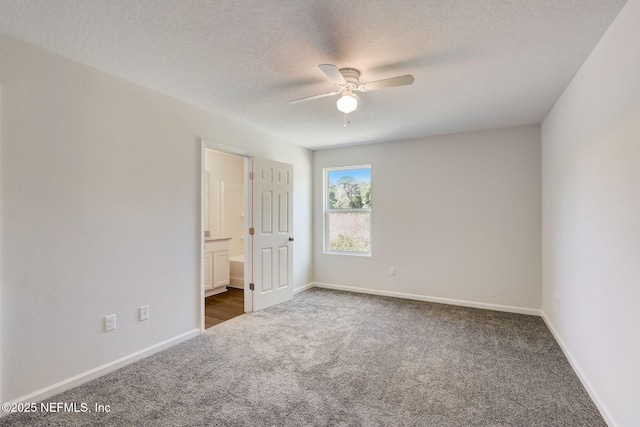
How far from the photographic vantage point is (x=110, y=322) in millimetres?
2498

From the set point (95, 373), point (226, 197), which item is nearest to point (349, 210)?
point (226, 197)

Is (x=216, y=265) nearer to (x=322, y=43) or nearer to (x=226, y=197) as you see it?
(x=226, y=197)

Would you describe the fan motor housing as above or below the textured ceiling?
below

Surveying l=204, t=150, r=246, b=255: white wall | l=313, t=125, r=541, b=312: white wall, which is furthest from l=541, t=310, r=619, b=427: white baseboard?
l=204, t=150, r=246, b=255: white wall

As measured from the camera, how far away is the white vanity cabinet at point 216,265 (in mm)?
4793

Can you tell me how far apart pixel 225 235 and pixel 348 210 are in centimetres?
238

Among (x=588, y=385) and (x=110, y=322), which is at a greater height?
(x=110, y=322)

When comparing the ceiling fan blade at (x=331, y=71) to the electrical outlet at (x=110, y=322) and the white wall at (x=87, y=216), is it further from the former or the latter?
the electrical outlet at (x=110, y=322)

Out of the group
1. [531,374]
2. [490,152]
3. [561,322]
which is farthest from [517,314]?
[490,152]

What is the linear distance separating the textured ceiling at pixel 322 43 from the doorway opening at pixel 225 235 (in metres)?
1.70

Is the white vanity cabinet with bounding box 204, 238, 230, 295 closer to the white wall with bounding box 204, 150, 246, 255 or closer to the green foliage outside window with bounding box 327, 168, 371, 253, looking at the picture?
the white wall with bounding box 204, 150, 246, 255

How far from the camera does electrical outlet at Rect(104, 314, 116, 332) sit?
247 centimetres

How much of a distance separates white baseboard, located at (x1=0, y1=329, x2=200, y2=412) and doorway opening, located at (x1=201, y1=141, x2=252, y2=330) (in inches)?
31.4

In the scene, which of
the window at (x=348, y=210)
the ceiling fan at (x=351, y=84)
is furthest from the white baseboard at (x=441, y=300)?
the ceiling fan at (x=351, y=84)
